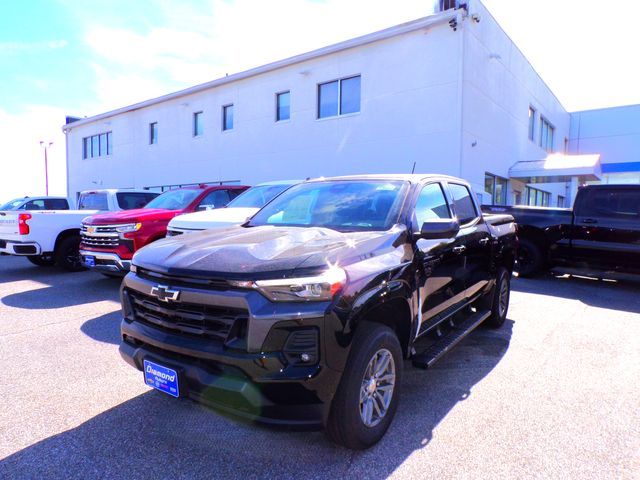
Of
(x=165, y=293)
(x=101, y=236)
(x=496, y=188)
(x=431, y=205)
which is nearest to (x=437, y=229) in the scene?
(x=431, y=205)

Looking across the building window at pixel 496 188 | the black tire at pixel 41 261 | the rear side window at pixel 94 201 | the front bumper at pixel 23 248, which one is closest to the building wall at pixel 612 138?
the building window at pixel 496 188

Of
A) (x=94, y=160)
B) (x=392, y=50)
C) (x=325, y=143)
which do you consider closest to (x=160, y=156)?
A: (x=94, y=160)

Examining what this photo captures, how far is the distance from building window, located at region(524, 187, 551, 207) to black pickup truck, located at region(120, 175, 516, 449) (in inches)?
727

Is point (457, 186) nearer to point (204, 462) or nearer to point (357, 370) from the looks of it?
point (357, 370)

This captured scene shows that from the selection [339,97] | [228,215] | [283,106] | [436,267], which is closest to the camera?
[436,267]

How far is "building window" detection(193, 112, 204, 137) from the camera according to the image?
1986 cm

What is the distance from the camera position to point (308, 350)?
215 centimetres

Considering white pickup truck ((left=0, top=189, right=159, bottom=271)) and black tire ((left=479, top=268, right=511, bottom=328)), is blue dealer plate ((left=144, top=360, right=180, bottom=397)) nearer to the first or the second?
black tire ((left=479, top=268, right=511, bottom=328))

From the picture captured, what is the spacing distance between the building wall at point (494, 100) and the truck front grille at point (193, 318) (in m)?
11.2

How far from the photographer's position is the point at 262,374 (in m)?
2.12

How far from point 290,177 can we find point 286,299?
1420cm

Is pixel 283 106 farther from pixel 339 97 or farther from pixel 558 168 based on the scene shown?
pixel 558 168

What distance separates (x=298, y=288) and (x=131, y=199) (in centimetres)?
873

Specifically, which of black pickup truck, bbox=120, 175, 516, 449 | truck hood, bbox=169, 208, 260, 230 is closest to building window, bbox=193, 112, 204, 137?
truck hood, bbox=169, 208, 260, 230
